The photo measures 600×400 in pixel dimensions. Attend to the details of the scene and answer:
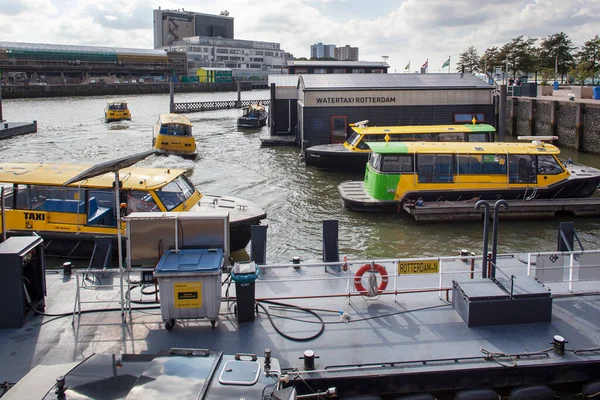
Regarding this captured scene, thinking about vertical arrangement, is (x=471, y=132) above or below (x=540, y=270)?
above

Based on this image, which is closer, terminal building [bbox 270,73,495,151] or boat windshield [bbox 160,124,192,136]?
terminal building [bbox 270,73,495,151]

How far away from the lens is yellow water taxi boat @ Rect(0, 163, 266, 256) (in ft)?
47.7

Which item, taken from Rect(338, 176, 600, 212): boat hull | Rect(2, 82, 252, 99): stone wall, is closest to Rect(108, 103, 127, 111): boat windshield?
Rect(338, 176, 600, 212): boat hull

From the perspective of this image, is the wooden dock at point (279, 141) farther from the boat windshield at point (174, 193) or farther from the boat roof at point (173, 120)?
the boat windshield at point (174, 193)

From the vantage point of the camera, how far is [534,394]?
7738 millimetres

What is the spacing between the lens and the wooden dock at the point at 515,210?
19281 mm

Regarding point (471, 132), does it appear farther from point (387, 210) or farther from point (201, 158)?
point (201, 158)

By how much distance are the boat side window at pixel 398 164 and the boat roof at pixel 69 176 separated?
7.47m

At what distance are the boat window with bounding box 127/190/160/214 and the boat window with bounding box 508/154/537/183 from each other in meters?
12.1

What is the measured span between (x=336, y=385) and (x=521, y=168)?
1479 centimetres

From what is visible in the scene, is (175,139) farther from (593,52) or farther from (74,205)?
(593,52)

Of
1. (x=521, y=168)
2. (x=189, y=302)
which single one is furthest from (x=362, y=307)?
(x=521, y=168)

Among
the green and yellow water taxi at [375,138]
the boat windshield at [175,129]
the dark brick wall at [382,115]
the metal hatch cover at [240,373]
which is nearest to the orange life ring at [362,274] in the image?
the metal hatch cover at [240,373]

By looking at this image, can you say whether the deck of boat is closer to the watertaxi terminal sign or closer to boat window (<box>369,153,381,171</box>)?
boat window (<box>369,153,381,171</box>)
